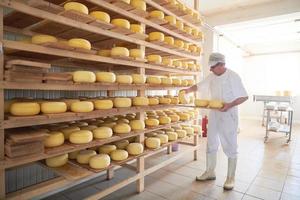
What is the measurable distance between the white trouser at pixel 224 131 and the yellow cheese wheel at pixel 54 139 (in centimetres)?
171

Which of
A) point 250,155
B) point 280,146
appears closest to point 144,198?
point 250,155

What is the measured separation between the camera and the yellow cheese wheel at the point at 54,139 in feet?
5.00

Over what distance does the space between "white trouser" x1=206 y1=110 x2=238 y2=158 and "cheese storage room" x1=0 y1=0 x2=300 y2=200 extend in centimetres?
1

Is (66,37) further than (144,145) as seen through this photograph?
No

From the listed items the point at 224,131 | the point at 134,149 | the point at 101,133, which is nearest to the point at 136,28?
the point at 101,133

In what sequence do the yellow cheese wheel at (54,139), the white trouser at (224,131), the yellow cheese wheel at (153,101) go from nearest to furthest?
1. the yellow cheese wheel at (54,139)
2. the yellow cheese wheel at (153,101)
3. the white trouser at (224,131)

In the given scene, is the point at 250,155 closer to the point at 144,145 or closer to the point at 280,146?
the point at 280,146

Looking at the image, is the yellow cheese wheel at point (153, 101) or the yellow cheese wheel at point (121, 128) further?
the yellow cheese wheel at point (153, 101)

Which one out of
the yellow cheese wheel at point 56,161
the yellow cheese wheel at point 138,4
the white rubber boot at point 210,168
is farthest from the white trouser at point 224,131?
the yellow cheese wheel at point 56,161

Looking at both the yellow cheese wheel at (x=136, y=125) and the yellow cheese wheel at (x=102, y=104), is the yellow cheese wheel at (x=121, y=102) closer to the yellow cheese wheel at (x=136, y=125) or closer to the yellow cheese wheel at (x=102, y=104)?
the yellow cheese wheel at (x=102, y=104)

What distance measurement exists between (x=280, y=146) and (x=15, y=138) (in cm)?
463

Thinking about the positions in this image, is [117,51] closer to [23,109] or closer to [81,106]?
[81,106]

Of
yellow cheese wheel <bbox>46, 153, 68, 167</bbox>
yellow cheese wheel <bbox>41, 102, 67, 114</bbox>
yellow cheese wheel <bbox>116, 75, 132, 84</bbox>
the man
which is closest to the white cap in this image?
the man

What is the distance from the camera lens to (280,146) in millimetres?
4297
